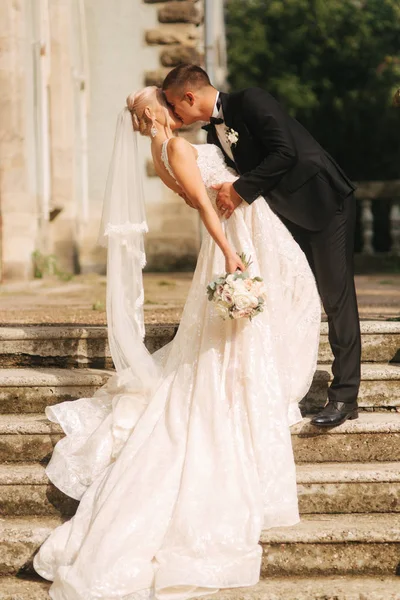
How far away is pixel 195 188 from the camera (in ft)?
15.0

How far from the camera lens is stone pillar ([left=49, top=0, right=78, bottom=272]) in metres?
12.0

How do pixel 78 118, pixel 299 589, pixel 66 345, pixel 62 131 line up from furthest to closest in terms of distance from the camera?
pixel 78 118 < pixel 62 131 < pixel 66 345 < pixel 299 589

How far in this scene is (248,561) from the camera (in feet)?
13.4

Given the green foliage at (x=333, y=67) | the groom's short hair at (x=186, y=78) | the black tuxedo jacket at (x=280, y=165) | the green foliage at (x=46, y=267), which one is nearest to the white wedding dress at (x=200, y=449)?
the black tuxedo jacket at (x=280, y=165)

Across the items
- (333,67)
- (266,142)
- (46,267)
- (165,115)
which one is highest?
(165,115)

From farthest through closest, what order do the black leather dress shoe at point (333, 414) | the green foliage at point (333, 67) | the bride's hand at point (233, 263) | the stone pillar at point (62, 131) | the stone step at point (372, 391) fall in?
the green foliage at point (333, 67)
the stone pillar at point (62, 131)
the stone step at point (372, 391)
the black leather dress shoe at point (333, 414)
the bride's hand at point (233, 263)

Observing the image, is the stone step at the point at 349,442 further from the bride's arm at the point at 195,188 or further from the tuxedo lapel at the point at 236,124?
the tuxedo lapel at the point at 236,124

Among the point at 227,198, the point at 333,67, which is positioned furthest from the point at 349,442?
the point at 333,67

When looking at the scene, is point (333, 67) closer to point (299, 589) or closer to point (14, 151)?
point (14, 151)

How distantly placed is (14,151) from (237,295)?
6341mm

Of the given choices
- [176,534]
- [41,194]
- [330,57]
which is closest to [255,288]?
[176,534]

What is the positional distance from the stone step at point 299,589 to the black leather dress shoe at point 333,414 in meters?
0.79

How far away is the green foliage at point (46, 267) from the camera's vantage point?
10664mm

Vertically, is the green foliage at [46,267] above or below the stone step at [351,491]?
below
